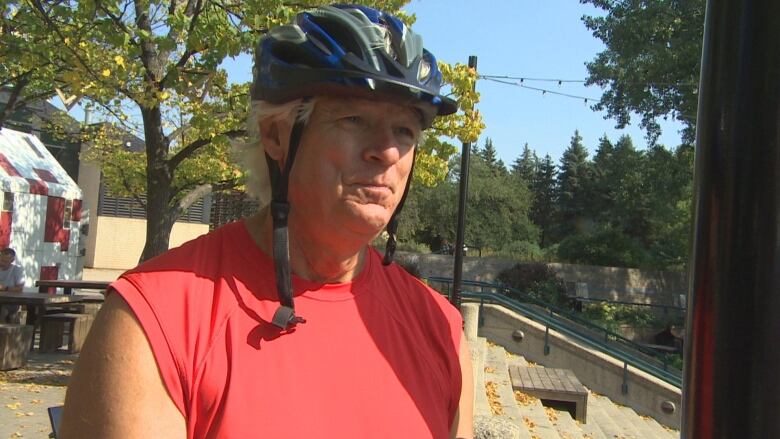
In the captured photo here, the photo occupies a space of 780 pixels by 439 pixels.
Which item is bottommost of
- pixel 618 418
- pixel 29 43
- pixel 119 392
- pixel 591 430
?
pixel 618 418

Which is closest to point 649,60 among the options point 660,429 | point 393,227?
point 660,429

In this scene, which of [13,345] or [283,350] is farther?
[13,345]

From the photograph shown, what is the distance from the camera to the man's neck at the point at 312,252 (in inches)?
65.4

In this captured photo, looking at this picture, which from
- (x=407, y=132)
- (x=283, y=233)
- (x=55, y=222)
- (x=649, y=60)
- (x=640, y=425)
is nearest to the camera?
(x=283, y=233)

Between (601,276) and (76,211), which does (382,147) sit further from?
(601,276)

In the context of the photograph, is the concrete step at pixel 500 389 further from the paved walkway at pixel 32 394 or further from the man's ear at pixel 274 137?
the man's ear at pixel 274 137

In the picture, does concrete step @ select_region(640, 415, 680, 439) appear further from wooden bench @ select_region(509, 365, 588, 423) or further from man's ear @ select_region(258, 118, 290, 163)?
man's ear @ select_region(258, 118, 290, 163)

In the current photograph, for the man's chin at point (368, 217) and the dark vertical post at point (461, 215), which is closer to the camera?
the man's chin at point (368, 217)

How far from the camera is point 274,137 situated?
5.44 ft

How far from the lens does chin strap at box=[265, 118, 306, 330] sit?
4.96 ft

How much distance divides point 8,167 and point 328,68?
15.9 meters

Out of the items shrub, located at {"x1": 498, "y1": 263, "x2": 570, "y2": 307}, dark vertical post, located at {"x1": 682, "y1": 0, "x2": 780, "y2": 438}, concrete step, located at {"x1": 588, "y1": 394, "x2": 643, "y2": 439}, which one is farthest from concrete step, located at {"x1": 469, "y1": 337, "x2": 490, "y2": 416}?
shrub, located at {"x1": 498, "y1": 263, "x2": 570, "y2": 307}

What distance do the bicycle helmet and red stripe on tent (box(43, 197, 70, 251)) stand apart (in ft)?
53.0

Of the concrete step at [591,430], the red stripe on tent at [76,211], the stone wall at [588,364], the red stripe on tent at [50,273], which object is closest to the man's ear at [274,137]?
the concrete step at [591,430]
